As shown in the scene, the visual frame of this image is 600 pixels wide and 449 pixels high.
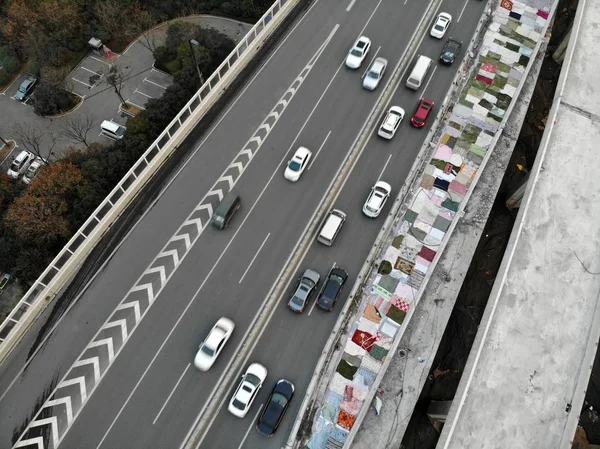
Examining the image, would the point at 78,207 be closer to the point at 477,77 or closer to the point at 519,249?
the point at 519,249

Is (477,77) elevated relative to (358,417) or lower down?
elevated

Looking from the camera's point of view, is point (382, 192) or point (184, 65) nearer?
point (382, 192)

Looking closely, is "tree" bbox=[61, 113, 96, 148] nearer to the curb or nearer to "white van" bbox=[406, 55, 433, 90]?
the curb

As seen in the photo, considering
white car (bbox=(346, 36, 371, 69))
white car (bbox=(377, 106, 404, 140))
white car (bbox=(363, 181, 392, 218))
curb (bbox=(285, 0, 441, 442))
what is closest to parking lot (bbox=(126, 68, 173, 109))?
white car (bbox=(346, 36, 371, 69))

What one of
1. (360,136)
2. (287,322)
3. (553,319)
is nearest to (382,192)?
(360,136)

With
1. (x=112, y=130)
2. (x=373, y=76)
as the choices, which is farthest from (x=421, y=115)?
(x=112, y=130)

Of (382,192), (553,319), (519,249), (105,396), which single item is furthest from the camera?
(382,192)

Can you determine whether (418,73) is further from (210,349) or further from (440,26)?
(210,349)

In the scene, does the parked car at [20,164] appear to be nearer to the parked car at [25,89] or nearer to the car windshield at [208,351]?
the parked car at [25,89]
